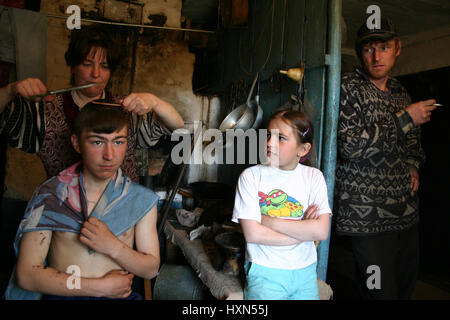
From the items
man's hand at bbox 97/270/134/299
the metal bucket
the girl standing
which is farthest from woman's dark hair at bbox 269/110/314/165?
the metal bucket

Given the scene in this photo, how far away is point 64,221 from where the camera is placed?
1.50 metres

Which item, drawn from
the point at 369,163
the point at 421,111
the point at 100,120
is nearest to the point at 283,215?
the point at 369,163

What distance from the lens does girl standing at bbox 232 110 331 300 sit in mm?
1675

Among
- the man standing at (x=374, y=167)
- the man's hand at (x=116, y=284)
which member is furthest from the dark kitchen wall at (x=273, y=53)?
the man's hand at (x=116, y=284)

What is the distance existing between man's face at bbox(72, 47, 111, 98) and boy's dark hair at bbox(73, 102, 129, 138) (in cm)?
29

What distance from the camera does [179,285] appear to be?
2686mm

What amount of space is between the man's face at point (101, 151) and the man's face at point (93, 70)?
430 mm

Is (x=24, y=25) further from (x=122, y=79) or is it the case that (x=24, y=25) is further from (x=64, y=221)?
(x=64, y=221)

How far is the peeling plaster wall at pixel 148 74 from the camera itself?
391 cm

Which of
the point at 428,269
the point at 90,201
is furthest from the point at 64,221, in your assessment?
the point at 428,269

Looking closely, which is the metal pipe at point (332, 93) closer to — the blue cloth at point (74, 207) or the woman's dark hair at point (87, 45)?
the blue cloth at point (74, 207)

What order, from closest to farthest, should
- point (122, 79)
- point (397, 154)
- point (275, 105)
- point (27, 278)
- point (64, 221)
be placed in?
point (27, 278)
point (64, 221)
point (397, 154)
point (275, 105)
point (122, 79)

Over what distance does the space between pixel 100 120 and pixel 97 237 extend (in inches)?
22.6

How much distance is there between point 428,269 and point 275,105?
11.8ft
